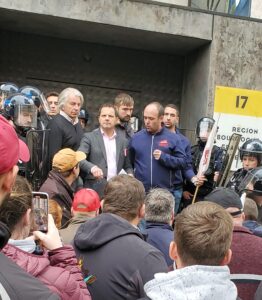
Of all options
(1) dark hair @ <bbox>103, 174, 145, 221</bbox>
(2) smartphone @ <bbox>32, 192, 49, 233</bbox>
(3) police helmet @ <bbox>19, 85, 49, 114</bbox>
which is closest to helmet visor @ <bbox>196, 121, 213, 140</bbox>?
(3) police helmet @ <bbox>19, 85, 49, 114</bbox>

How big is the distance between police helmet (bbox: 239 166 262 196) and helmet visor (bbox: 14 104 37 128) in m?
2.26

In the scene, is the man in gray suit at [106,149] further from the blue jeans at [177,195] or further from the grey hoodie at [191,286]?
the grey hoodie at [191,286]

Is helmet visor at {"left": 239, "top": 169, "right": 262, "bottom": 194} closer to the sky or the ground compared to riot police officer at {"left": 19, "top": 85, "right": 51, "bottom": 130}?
closer to the ground

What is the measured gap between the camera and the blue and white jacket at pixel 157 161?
657 cm

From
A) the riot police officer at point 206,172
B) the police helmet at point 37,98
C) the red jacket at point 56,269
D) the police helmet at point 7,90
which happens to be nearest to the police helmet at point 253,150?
the riot police officer at point 206,172

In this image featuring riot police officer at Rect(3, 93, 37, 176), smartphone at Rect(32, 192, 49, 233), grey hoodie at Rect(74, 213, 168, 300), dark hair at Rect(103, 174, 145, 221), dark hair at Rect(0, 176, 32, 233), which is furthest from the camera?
riot police officer at Rect(3, 93, 37, 176)

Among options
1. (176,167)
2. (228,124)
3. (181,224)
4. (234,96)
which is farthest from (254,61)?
(181,224)

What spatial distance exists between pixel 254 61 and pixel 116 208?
26.0 feet

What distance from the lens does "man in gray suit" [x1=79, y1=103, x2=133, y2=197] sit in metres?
6.34

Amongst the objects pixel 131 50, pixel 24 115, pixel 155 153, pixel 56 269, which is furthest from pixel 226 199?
pixel 131 50

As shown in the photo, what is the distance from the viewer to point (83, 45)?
36.9ft

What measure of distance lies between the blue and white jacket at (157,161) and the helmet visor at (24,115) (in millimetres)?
1429

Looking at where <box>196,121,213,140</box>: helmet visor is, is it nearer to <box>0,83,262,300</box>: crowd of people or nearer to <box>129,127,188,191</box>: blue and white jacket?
<box>0,83,262,300</box>: crowd of people

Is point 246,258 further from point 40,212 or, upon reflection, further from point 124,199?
point 40,212
